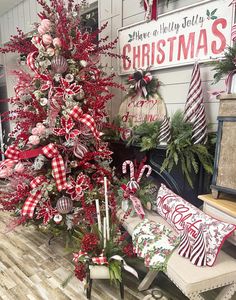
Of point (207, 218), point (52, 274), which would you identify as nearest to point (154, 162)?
point (207, 218)

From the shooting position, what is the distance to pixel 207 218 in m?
1.37

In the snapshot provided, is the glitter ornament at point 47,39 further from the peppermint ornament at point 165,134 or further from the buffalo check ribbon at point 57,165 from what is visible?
the peppermint ornament at point 165,134

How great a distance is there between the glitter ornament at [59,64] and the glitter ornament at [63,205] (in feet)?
3.27

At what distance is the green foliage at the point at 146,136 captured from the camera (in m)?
1.88

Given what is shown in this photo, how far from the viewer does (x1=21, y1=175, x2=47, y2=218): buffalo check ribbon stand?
6.13ft

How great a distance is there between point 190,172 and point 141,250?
669 millimetres

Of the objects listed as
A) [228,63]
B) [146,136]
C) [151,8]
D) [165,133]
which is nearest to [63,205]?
[146,136]

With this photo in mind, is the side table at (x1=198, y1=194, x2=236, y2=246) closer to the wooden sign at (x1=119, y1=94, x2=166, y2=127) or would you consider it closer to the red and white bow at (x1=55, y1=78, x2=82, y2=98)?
the wooden sign at (x1=119, y1=94, x2=166, y2=127)

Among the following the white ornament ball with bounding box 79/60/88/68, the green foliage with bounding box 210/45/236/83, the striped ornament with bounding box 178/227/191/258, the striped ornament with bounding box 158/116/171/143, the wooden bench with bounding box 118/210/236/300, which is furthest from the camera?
the white ornament ball with bounding box 79/60/88/68

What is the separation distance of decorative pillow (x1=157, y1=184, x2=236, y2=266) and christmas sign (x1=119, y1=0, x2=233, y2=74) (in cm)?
105

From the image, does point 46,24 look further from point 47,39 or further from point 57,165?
point 57,165

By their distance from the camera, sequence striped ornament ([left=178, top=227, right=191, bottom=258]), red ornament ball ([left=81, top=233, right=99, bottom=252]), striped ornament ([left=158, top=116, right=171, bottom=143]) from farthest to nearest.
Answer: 1. striped ornament ([left=158, top=116, right=171, bottom=143])
2. red ornament ball ([left=81, top=233, right=99, bottom=252])
3. striped ornament ([left=178, top=227, right=191, bottom=258])

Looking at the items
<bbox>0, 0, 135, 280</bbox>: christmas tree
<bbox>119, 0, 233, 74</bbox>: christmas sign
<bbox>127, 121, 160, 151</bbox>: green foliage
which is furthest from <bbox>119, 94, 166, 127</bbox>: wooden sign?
<bbox>0, 0, 135, 280</bbox>: christmas tree

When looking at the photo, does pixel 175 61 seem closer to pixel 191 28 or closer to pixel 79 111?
pixel 191 28
